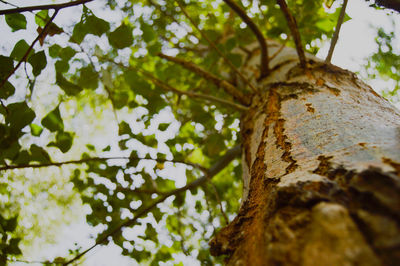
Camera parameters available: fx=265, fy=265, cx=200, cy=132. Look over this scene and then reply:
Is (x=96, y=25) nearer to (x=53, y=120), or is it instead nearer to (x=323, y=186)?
(x=53, y=120)

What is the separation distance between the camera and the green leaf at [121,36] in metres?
1.19

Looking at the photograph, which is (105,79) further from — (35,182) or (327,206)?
(35,182)

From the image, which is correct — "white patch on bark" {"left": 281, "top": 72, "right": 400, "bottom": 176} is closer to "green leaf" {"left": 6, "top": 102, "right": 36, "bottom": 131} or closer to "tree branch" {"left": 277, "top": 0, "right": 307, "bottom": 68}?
"tree branch" {"left": 277, "top": 0, "right": 307, "bottom": 68}

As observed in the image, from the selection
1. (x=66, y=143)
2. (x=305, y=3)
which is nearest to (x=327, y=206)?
(x=66, y=143)

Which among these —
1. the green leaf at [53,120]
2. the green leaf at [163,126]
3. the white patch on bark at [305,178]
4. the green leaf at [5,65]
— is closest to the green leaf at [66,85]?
the green leaf at [53,120]

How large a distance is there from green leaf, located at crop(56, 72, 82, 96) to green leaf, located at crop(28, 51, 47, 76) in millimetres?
191

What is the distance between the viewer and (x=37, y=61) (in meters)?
1.02

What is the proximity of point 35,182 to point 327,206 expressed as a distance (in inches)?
107

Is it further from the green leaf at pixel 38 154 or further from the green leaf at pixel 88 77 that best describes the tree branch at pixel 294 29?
the green leaf at pixel 38 154

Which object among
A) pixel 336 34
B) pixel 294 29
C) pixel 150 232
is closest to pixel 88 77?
pixel 150 232

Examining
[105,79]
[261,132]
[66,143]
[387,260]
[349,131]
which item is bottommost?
[387,260]

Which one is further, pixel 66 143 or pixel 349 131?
pixel 66 143

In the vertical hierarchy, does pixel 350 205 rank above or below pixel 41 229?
below

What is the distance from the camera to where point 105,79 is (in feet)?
4.54
